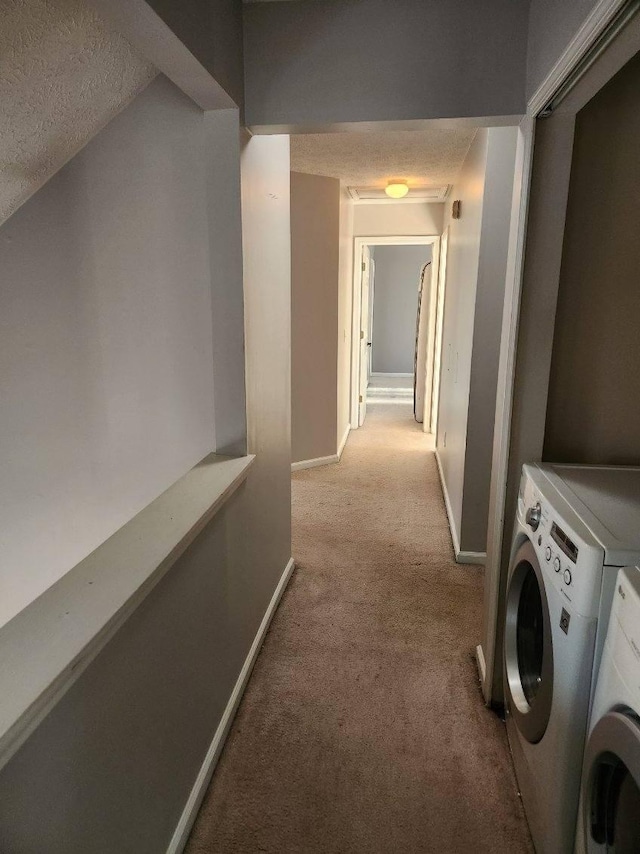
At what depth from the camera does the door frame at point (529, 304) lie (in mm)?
1490

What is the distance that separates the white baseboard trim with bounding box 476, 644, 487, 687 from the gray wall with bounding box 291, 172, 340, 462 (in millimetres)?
2490

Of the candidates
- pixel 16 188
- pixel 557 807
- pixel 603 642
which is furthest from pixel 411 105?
pixel 557 807

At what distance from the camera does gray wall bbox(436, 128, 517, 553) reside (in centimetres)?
245

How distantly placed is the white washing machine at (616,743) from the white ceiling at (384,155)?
94.9 inches

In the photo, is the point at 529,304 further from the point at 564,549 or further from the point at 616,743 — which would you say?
the point at 616,743

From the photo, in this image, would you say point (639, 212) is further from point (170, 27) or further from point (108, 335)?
point (108, 335)

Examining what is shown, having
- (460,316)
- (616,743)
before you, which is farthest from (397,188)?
(616,743)

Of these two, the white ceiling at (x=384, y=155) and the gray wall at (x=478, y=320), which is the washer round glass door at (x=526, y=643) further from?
the white ceiling at (x=384, y=155)

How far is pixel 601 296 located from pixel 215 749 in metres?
1.82

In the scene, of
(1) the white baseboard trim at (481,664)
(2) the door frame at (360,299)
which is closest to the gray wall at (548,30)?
(1) the white baseboard trim at (481,664)

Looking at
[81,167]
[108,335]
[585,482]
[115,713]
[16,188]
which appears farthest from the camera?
[108,335]

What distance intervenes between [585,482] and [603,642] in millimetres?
544

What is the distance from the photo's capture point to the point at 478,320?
2621 mm

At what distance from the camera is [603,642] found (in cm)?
105
